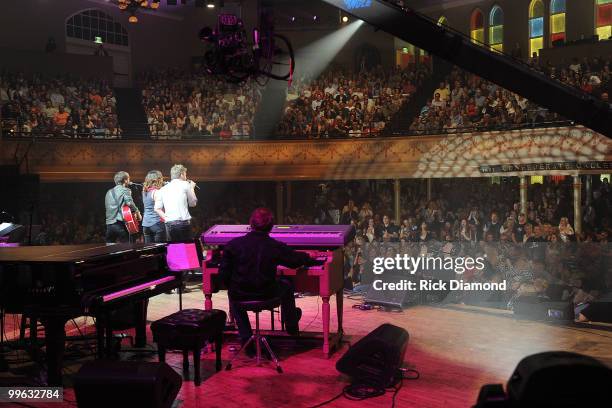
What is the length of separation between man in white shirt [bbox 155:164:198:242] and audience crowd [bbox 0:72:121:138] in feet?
22.3

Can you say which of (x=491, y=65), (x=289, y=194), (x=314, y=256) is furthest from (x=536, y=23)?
(x=314, y=256)

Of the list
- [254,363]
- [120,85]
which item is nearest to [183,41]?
[120,85]

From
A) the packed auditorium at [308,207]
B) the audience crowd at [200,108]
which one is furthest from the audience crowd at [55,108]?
the audience crowd at [200,108]

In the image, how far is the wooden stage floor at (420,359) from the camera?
15.8 ft

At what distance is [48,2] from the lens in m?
18.8

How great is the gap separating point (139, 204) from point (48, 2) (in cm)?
722

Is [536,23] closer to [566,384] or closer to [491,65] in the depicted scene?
[491,65]

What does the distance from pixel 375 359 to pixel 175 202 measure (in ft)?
15.4

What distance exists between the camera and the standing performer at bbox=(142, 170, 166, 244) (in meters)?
9.07

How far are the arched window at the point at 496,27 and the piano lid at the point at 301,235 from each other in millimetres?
13514

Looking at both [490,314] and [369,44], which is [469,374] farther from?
[369,44]

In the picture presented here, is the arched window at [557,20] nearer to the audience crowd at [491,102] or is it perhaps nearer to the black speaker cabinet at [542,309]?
the audience crowd at [491,102]

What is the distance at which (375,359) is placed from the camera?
5.09 m

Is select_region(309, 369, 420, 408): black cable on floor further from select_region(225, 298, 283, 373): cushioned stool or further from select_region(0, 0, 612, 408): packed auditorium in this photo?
select_region(225, 298, 283, 373): cushioned stool
